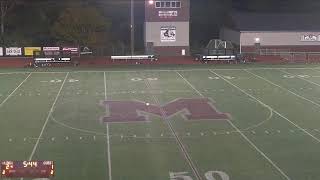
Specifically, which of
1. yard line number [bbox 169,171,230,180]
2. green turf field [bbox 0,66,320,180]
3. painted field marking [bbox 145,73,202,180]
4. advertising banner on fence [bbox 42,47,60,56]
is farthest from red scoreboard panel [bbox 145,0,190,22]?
yard line number [bbox 169,171,230,180]

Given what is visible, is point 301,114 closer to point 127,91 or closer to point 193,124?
point 193,124

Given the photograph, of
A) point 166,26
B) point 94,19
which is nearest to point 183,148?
point 94,19

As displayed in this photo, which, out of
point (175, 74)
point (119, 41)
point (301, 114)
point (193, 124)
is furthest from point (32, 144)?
point (119, 41)

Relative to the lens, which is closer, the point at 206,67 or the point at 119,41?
the point at 206,67

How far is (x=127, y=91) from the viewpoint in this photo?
28.7m

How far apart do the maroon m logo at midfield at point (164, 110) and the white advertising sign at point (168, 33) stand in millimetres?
22490

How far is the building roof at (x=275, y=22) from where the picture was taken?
51219mm

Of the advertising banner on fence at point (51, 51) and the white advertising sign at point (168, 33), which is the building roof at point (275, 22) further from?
the advertising banner on fence at point (51, 51)

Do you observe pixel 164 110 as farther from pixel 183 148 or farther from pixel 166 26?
pixel 166 26

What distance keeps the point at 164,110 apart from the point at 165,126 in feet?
9.95

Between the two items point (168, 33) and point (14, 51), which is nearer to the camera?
point (14, 51)

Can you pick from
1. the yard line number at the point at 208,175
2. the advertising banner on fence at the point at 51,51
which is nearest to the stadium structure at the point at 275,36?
the advertising banner on fence at the point at 51,51

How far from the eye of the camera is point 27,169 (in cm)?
1132

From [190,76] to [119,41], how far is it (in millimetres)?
21179
